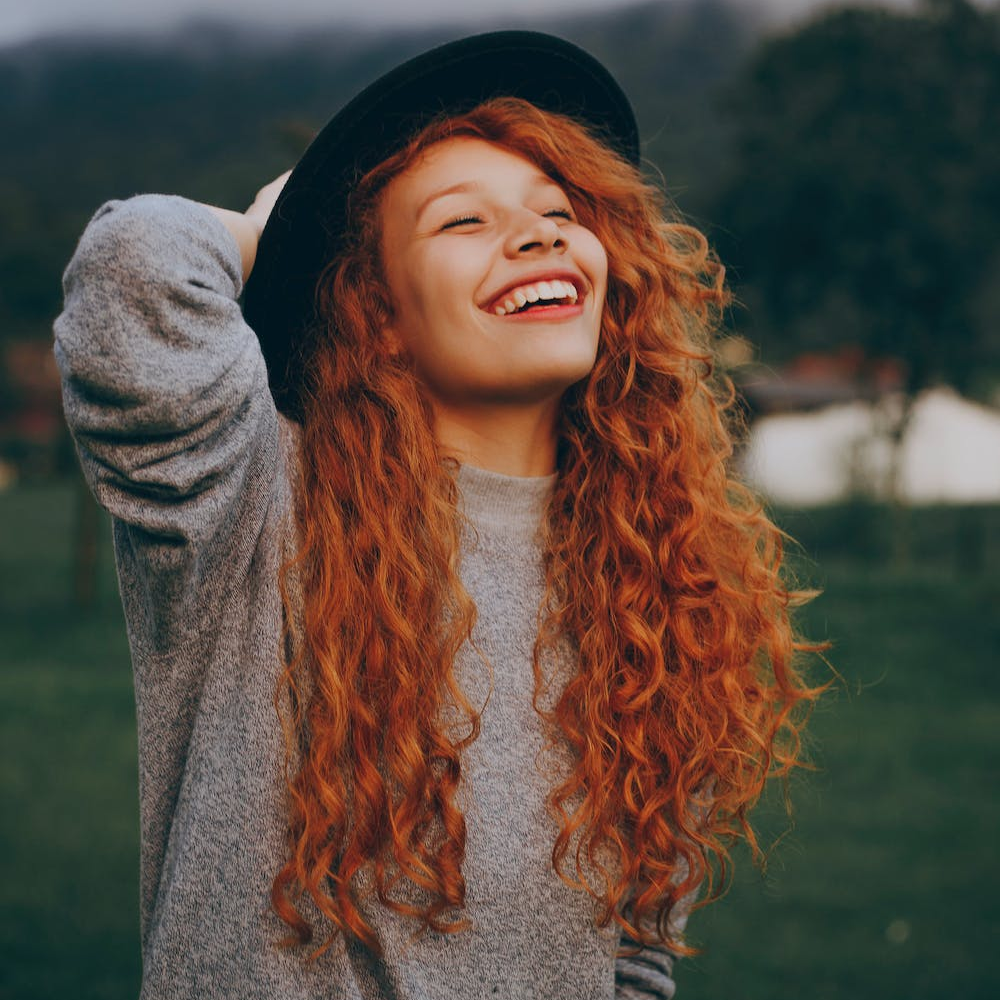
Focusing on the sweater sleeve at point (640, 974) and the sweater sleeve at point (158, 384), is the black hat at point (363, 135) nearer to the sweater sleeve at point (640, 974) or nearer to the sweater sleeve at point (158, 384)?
the sweater sleeve at point (158, 384)

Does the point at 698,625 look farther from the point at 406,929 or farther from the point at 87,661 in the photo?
the point at 87,661

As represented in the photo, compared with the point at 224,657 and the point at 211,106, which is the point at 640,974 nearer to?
the point at 224,657

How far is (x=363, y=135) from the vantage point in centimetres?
189

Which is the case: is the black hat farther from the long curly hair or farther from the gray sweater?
the gray sweater

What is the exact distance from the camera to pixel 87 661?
8.95 meters

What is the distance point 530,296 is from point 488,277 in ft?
0.25

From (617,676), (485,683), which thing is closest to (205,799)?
(485,683)

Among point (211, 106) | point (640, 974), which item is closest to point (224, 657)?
point (640, 974)

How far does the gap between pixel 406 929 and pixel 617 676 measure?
0.56 m

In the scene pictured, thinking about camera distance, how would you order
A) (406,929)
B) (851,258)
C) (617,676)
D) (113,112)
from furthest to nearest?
(113,112), (851,258), (617,676), (406,929)

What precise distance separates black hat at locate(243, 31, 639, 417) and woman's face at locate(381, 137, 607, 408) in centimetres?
8

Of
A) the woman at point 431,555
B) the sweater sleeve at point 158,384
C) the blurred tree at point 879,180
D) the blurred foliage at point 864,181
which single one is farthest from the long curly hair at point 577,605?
the blurred tree at point 879,180

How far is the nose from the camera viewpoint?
1.83m

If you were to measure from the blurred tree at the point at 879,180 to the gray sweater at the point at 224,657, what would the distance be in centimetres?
1455
